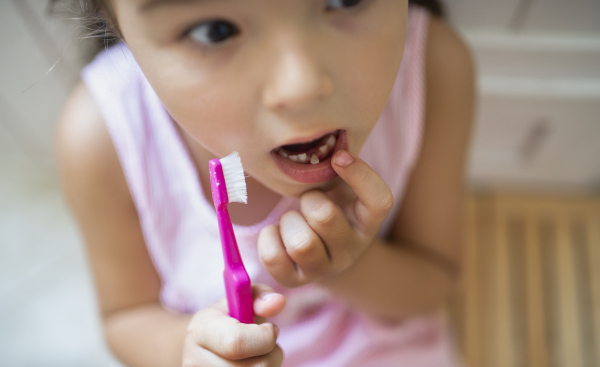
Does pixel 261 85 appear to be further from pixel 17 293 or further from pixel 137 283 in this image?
pixel 17 293

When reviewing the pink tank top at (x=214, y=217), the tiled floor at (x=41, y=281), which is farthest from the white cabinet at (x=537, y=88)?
the tiled floor at (x=41, y=281)

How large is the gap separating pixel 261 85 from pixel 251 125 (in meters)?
0.02

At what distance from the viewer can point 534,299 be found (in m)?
0.59

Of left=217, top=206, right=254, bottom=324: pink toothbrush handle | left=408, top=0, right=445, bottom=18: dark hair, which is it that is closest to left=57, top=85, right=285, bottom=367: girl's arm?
left=217, top=206, right=254, bottom=324: pink toothbrush handle

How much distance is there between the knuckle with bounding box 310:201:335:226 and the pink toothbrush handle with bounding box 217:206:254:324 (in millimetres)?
47

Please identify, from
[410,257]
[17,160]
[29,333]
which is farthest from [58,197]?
[410,257]

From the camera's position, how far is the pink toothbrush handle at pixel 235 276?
21cm

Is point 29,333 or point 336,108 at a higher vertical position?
point 336,108

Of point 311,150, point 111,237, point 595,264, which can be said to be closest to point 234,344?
point 311,150

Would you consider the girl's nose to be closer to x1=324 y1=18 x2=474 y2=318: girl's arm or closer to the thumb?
the thumb

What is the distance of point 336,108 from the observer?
21cm

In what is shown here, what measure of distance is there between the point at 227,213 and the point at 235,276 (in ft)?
0.10

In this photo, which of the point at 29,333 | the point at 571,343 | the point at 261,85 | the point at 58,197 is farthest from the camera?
the point at 58,197

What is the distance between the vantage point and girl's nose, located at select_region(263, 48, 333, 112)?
0.63 feet
